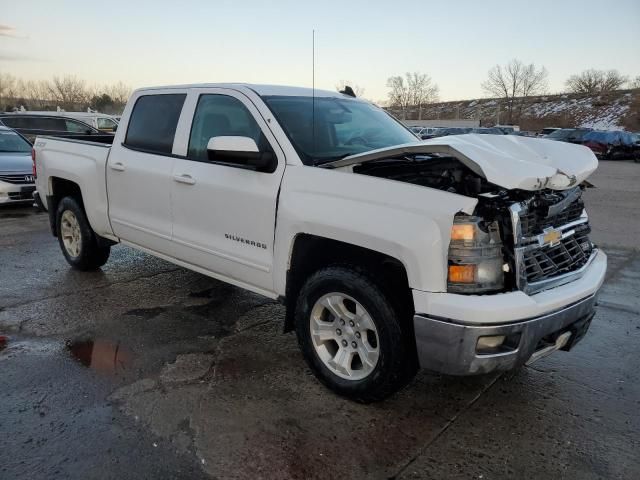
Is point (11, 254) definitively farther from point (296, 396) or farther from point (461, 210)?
point (461, 210)

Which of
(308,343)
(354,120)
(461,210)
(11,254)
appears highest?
(354,120)

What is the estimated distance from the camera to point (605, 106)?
249 feet

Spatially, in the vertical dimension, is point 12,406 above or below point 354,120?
below

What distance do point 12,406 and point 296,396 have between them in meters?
1.68

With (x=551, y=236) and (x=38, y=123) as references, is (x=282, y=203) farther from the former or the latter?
(x=38, y=123)

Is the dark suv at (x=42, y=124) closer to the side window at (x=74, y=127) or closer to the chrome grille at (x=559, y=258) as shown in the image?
the side window at (x=74, y=127)

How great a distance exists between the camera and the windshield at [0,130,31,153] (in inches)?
438

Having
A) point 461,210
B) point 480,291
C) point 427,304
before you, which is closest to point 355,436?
point 427,304

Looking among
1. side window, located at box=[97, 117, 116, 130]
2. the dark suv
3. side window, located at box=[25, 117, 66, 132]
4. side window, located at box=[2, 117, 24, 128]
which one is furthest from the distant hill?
side window, located at box=[2, 117, 24, 128]

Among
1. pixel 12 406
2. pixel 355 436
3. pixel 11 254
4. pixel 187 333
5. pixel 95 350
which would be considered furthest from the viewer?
pixel 11 254

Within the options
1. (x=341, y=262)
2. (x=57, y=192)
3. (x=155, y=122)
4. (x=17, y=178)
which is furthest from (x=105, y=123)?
(x=341, y=262)

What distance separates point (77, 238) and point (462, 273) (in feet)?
15.2

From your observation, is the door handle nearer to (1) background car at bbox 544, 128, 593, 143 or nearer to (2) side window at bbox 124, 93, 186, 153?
(2) side window at bbox 124, 93, 186, 153

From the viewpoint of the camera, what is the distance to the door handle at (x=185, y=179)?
4059mm
